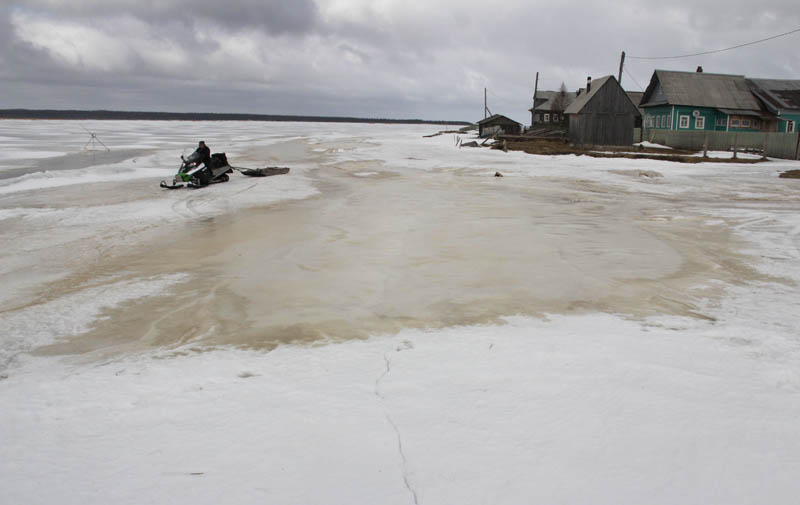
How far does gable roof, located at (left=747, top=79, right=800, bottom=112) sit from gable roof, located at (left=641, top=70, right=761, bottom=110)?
25.2 inches

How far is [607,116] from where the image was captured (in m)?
38.4

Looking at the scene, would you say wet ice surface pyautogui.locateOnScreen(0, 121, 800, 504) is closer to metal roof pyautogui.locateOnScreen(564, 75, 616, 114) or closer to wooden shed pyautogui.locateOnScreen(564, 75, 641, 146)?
wooden shed pyautogui.locateOnScreen(564, 75, 641, 146)

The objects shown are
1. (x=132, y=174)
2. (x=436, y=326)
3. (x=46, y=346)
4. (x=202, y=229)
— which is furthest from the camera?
(x=132, y=174)

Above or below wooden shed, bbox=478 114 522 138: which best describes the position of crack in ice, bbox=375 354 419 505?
below

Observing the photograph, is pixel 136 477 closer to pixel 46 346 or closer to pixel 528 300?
pixel 46 346

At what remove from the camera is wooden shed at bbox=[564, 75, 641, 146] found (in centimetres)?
3828

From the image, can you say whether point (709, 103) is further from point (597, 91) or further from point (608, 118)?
point (597, 91)

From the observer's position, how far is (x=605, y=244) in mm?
8875

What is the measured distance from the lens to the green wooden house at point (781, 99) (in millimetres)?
41406

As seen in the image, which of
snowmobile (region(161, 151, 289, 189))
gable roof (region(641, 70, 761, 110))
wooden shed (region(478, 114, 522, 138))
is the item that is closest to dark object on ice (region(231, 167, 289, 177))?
snowmobile (region(161, 151, 289, 189))

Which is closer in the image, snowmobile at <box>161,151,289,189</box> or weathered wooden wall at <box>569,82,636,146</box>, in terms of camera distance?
snowmobile at <box>161,151,289,189</box>

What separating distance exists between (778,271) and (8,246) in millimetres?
11551

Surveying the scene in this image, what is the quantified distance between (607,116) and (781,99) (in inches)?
607

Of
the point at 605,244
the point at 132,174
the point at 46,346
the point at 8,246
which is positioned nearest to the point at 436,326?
the point at 46,346
